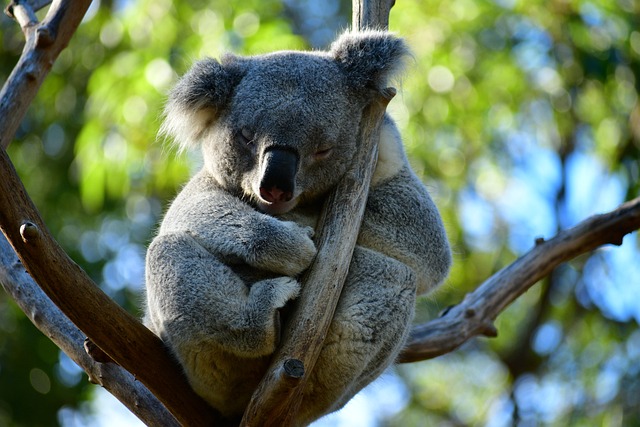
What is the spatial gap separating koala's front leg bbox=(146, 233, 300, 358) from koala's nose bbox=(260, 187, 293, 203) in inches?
12.1

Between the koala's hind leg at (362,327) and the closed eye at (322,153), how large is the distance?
1.36ft

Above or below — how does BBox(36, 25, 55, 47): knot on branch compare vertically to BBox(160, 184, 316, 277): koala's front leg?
above

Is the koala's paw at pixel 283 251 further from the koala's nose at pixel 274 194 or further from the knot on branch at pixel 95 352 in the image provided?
the knot on branch at pixel 95 352

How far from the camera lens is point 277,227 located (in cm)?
299

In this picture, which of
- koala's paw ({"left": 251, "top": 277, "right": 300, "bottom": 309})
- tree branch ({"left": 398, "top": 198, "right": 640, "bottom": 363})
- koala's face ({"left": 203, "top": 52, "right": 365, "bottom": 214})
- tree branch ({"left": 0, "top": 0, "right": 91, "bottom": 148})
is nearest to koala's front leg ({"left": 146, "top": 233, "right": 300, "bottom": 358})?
koala's paw ({"left": 251, "top": 277, "right": 300, "bottom": 309})

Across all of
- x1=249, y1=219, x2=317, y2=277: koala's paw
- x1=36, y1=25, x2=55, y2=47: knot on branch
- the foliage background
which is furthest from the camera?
the foliage background

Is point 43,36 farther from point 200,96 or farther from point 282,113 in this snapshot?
point 282,113

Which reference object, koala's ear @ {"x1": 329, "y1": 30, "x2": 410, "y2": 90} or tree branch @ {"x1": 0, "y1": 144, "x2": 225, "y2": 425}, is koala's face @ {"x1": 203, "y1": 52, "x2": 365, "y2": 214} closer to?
koala's ear @ {"x1": 329, "y1": 30, "x2": 410, "y2": 90}

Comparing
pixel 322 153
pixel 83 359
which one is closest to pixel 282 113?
pixel 322 153

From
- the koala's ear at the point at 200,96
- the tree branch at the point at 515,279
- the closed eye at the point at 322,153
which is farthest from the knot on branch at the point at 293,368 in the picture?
the tree branch at the point at 515,279

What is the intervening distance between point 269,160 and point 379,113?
0.61m

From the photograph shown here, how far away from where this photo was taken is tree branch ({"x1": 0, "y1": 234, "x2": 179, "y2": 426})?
10.8 feet

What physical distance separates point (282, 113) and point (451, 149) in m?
4.55

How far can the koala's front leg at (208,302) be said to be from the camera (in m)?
2.85
